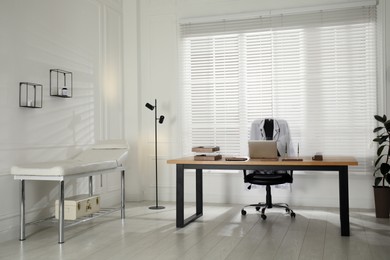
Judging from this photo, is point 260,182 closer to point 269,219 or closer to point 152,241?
point 269,219

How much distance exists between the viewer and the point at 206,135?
5.99 metres

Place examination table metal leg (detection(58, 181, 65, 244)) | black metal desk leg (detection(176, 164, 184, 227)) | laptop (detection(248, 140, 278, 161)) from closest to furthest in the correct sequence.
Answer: examination table metal leg (detection(58, 181, 65, 244))
laptop (detection(248, 140, 278, 161))
black metal desk leg (detection(176, 164, 184, 227))

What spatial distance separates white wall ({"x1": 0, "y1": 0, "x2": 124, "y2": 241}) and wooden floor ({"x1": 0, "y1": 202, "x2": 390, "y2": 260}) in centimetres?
57

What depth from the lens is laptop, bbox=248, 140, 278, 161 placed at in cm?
415

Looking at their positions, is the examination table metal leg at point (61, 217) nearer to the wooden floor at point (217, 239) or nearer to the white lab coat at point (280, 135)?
the wooden floor at point (217, 239)

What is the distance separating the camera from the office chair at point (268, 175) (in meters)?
4.73

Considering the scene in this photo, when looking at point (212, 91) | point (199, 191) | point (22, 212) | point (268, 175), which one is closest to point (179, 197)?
point (199, 191)

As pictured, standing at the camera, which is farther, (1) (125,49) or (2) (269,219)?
(1) (125,49)

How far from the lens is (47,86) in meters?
4.50

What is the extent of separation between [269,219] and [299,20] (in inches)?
106

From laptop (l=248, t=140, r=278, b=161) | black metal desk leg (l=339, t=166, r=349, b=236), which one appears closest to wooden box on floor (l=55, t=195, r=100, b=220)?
laptop (l=248, t=140, r=278, b=161)

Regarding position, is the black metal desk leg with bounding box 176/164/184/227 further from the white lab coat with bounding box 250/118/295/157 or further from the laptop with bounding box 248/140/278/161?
the white lab coat with bounding box 250/118/295/157

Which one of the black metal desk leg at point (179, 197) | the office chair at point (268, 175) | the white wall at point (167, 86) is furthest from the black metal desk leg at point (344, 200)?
the white wall at point (167, 86)

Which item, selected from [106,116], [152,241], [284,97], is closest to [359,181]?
[284,97]
